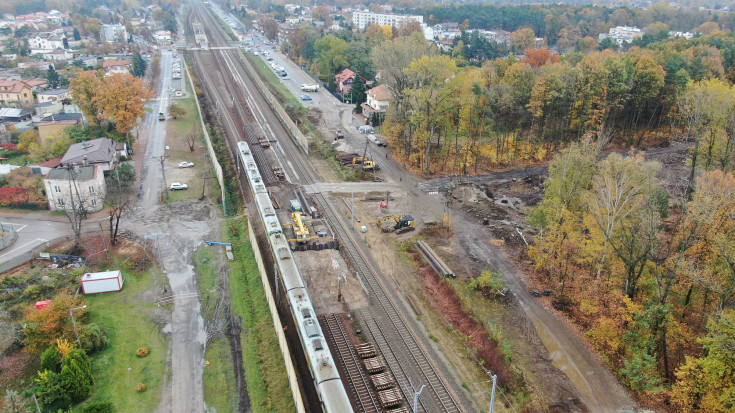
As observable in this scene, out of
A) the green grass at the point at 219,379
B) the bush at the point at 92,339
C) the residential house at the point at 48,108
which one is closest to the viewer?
the green grass at the point at 219,379

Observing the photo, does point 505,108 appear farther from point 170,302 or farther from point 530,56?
point 170,302

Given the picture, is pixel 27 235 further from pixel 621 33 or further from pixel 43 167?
pixel 621 33

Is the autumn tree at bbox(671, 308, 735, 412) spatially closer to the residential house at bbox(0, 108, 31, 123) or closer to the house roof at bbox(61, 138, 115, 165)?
the house roof at bbox(61, 138, 115, 165)

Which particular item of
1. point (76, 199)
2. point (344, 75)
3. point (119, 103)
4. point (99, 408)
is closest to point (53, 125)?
point (119, 103)

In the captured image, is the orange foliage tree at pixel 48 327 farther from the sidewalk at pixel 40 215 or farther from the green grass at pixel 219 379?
the sidewalk at pixel 40 215

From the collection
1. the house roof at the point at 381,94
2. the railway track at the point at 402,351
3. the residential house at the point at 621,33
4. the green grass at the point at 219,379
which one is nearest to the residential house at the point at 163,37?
the house roof at the point at 381,94

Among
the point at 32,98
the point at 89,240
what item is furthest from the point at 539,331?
the point at 32,98

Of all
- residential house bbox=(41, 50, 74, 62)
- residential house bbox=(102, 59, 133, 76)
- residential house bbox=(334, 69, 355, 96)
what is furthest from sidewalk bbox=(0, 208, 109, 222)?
residential house bbox=(41, 50, 74, 62)
